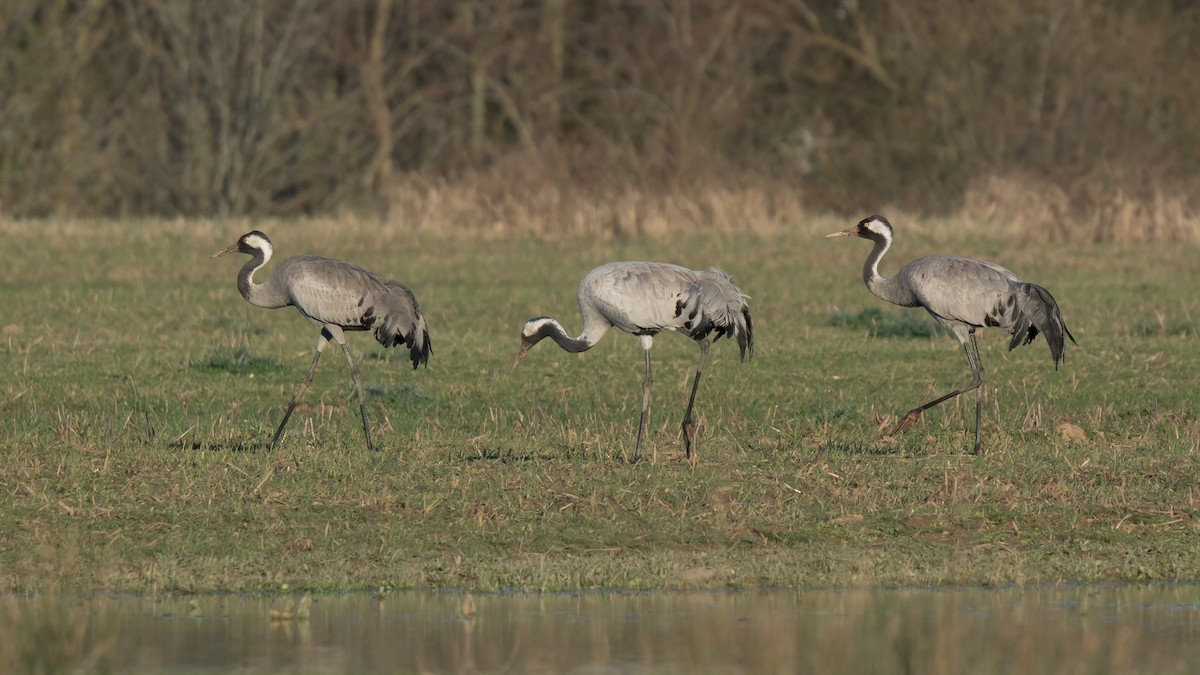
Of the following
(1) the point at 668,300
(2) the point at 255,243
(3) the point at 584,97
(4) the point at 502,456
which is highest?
(3) the point at 584,97

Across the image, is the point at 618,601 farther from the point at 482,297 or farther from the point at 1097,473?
the point at 482,297

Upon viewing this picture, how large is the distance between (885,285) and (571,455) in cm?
288

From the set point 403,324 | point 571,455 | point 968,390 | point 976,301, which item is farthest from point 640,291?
point 968,390

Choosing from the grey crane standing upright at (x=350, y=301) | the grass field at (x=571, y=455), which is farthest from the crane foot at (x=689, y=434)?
the grey crane standing upright at (x=350, y=301)

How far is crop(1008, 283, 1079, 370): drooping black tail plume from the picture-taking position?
487 inches

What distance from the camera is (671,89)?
136 feet

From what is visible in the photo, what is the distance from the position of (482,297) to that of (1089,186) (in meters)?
11.9

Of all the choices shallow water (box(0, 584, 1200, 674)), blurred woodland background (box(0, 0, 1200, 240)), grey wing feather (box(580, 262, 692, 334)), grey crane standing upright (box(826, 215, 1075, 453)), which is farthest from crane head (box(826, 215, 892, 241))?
blurred woodland background (box(0, 0, 1200, 240))

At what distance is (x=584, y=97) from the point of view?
43906 mm

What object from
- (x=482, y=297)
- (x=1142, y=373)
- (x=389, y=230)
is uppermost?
(x=389, y=230)

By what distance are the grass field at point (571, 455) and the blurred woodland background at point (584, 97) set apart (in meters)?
13.5

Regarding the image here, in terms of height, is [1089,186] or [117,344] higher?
[1089,186]

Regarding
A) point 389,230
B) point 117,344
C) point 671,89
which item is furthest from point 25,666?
point 671,89

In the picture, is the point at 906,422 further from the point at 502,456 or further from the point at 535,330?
the point at 502,456
